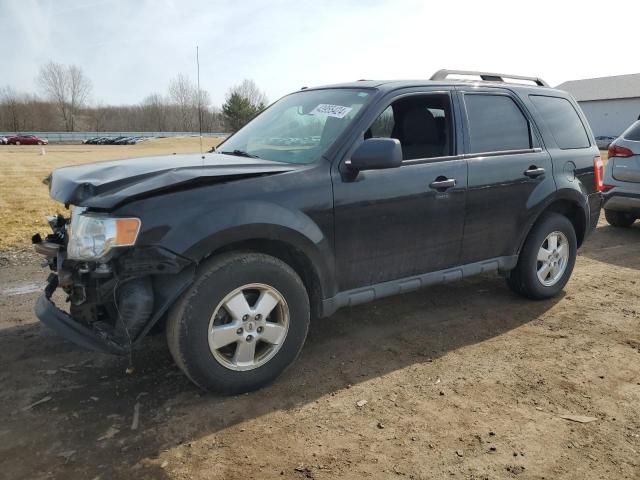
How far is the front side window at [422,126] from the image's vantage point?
395 cm

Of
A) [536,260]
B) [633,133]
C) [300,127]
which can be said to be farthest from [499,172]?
[633,133]

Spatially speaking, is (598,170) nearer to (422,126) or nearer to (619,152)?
(422,126)

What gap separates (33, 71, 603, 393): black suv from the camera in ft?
9.12

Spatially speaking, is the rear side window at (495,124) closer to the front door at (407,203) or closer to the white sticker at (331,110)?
the front door at (407,203)

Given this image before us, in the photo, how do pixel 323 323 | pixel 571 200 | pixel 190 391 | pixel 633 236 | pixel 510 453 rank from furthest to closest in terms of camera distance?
1. pixel 633 236
2. pixel 571 200
3. pixel 323 323
4. pixel 190 391
5. pixel 510 453

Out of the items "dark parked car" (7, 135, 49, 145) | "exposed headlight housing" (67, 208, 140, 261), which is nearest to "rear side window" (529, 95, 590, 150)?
"exposed headlight housing" (67, 208, 140, 261)

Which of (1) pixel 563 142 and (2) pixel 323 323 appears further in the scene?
(1) pixel 563 142

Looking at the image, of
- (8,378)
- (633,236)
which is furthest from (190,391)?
(633,236)

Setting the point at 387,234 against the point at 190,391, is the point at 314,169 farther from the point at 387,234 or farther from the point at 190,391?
the point at 190,391

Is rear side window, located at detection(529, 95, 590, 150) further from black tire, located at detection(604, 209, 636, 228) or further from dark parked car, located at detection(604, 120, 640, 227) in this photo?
black tire, located at detection(604, 209, 636, 228)

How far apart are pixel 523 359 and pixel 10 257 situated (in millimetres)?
5721

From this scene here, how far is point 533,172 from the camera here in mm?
4395

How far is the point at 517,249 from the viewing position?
14.7 ft

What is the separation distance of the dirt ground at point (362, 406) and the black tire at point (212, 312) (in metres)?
0.15
